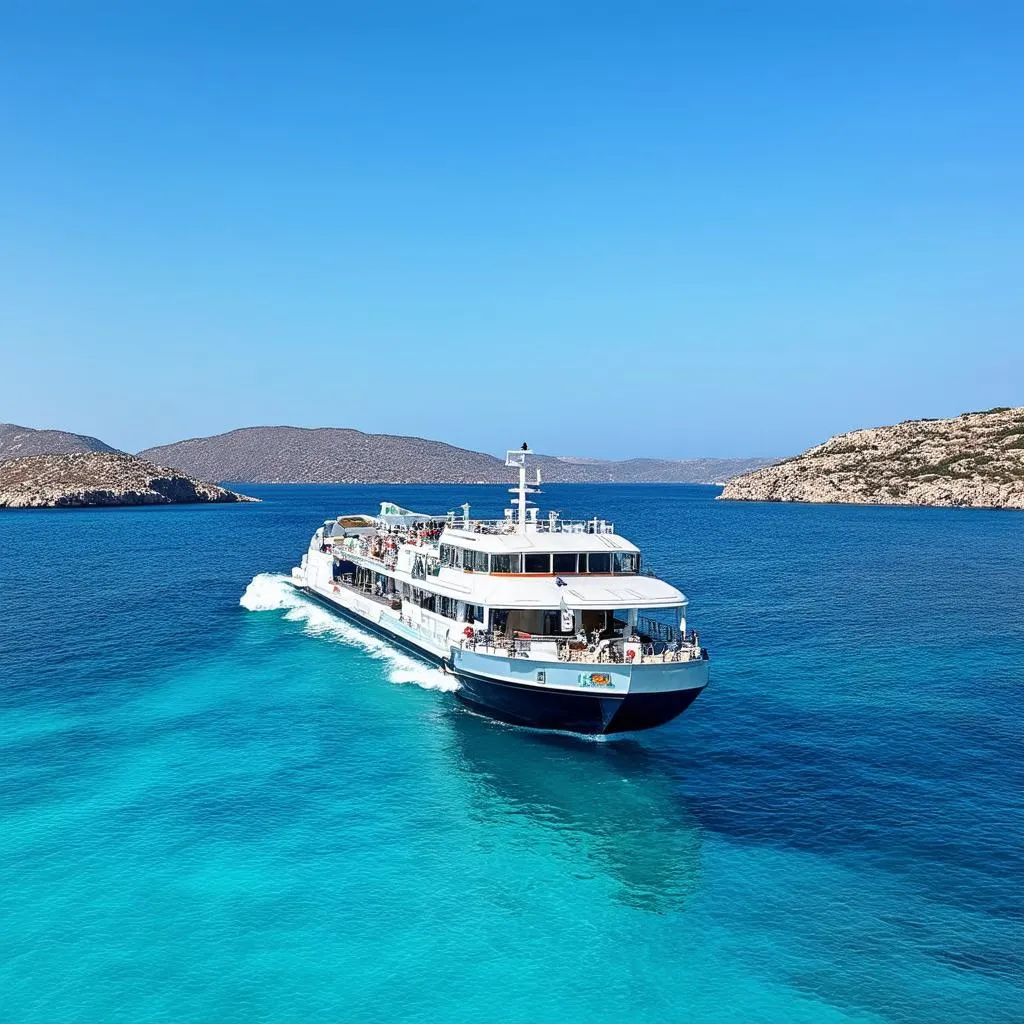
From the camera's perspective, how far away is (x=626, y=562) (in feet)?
137

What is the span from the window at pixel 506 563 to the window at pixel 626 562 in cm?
490

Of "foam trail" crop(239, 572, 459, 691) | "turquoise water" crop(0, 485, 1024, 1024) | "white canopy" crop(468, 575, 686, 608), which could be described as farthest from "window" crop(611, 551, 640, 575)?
"foam trail" crop(239, 572, 459, 691)

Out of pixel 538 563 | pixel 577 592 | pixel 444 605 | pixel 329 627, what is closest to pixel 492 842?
pixel 577 592

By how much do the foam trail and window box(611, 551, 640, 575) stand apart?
10.3 m

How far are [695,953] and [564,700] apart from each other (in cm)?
1392

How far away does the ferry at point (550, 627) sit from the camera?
33594mm

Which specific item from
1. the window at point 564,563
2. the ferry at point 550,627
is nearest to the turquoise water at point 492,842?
the ferry at point 550,627

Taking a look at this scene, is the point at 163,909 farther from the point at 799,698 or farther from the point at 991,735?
the point at 991,735

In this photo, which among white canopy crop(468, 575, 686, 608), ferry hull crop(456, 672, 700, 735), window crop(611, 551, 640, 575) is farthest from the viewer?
window crop(611, 551, 640, 575)

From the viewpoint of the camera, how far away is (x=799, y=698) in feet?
140

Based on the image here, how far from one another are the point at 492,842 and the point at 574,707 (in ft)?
29.2

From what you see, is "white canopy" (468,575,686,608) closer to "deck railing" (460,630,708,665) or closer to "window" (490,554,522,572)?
"window" (490,554,522,572)

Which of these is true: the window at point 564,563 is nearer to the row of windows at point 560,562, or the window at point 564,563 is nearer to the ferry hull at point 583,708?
the row of windows at point 560,562

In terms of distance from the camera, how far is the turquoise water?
19.6 meters
